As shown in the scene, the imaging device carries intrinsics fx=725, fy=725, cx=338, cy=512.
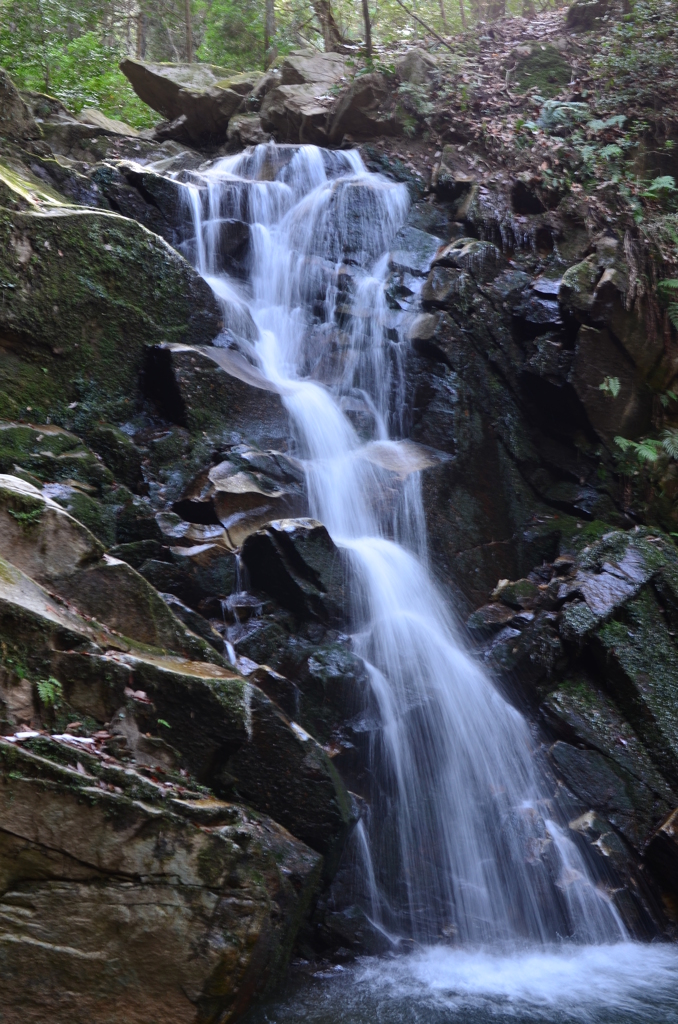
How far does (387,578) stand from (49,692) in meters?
4.31

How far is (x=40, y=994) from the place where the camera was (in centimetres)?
314

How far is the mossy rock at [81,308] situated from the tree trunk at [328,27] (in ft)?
38.5

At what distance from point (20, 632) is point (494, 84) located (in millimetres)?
14402

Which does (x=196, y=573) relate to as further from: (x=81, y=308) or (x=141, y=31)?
(x=141, y=31)

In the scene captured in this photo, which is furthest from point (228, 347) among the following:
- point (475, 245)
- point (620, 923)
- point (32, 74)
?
point (32, 74)

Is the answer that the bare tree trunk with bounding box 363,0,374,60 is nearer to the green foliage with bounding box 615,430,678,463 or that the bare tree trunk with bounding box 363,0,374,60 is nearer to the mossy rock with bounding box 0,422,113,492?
the green foliage with bounding box 615,430,678,463

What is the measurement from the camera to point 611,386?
353 inches

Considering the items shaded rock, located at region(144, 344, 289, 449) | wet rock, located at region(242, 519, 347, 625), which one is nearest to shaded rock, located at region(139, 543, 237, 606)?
wet rock, located at region(242, 519, 347, 625)

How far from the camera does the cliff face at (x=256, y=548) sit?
3.47 meters

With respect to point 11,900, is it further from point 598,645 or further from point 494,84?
point 494,84

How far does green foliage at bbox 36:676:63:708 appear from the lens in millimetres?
3668

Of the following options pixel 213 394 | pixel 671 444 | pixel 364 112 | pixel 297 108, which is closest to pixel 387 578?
pixel 213 394

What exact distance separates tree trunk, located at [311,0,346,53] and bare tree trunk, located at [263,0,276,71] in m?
1.73

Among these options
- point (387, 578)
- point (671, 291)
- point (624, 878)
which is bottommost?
point (624, 878)
